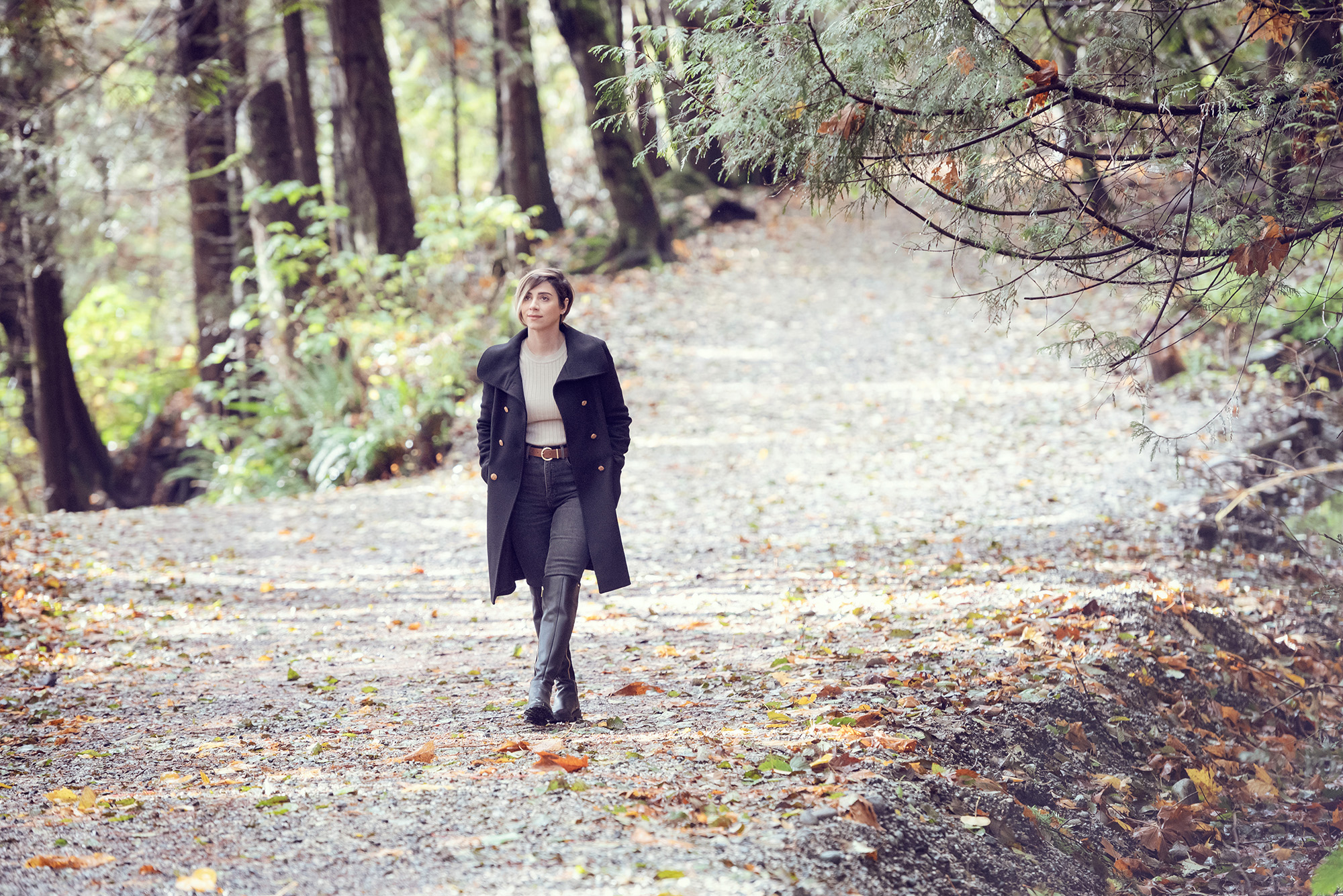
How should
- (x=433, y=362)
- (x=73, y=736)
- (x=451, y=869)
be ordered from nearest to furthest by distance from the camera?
(x=451, y=869)
(x=73, y=736)
(x=433, y=362)

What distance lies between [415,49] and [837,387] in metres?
14.6

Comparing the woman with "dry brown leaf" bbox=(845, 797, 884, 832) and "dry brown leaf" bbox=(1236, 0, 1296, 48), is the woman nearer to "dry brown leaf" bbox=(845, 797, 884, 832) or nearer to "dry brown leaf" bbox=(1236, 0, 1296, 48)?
"dry brown leaf" bbox=(845, 797, 884, 832)

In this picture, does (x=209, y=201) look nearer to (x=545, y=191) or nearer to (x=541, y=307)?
(x=545, y=191)

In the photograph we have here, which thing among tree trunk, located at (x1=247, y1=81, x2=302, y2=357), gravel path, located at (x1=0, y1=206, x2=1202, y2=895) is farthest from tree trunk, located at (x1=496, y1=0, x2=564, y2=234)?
tree trunk, located at (x1=247, y1=81, x2=302, y2=357)

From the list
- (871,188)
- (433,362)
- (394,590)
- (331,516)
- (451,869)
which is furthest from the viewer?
(433,362)

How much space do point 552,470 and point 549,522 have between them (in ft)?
0.80

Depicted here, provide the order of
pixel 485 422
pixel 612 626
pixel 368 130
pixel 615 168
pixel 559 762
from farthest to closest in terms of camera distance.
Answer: pixel 615 168, pixel 368 130, pixel 612 626, pixel 485 422, pixel 559 762

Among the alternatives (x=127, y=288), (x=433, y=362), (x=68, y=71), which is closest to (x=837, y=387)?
(x=433, y=362)

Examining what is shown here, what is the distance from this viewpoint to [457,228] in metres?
12.4

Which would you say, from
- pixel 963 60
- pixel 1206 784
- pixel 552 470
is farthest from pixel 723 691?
pixel 963 60

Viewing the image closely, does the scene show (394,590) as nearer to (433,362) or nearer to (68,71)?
(433,362)

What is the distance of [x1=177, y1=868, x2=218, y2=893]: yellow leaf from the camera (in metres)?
2.94

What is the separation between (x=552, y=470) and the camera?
4.35m

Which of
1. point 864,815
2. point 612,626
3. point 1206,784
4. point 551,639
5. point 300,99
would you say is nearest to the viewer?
point 864,815
